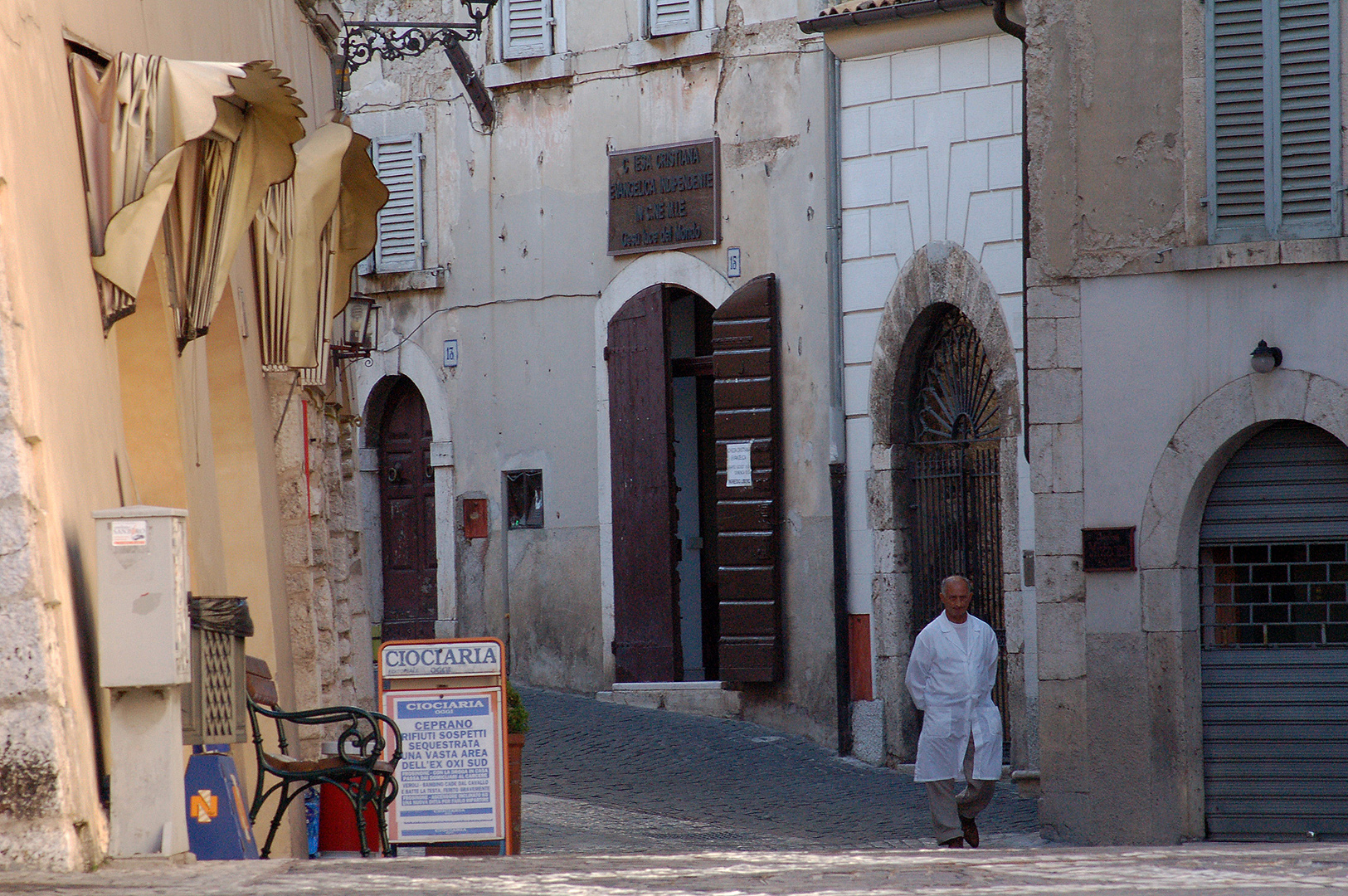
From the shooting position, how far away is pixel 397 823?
7594mm

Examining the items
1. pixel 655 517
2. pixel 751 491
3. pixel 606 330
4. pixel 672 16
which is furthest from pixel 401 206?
pixel 751 491

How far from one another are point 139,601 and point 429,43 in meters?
9.21

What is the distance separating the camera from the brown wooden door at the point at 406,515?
17547 mm

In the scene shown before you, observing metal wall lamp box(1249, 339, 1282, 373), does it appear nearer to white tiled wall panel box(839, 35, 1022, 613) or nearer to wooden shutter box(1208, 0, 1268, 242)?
wooden shutter box(1208, 0, 1268, 242)

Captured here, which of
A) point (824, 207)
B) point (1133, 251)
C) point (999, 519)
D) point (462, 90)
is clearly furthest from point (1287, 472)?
point (462, 90)

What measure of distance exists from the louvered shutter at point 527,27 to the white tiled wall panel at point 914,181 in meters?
3.28

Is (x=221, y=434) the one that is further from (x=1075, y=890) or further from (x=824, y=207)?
(x=824, y=207)

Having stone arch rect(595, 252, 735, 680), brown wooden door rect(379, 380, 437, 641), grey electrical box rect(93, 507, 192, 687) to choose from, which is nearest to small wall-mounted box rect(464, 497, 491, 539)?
brown wooden door rect(379, 380, 437, 641)

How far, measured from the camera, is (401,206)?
17172 millimetres

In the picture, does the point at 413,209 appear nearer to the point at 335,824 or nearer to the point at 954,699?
the point at 954,699

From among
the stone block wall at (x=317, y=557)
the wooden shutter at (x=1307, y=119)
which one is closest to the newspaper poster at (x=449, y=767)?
the stone block wall at (x=317, y=557)

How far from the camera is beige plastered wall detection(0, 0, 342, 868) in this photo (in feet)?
14.5

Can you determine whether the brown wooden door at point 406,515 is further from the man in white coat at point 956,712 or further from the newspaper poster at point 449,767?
the newspaper poster at point 449,767

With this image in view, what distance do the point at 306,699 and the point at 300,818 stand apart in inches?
37.8
